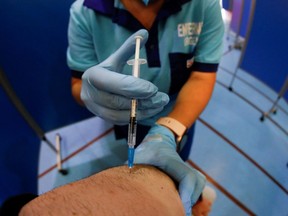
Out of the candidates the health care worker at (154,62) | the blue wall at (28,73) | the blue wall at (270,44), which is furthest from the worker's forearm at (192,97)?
the blue wall at (28,73)

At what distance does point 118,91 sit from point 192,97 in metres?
0.33

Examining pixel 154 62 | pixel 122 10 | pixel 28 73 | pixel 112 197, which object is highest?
pixel 122 10

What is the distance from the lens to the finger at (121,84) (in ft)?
1.49

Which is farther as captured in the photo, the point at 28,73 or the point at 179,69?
the point at 28,73

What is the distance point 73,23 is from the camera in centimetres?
65

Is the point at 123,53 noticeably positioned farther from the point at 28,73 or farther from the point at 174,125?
the point at 28,73

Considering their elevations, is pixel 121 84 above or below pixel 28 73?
above

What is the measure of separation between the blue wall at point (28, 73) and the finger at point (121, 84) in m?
0.52

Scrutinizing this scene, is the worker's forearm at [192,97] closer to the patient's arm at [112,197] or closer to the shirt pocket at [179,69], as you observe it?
the shirt pocket at [179,69]

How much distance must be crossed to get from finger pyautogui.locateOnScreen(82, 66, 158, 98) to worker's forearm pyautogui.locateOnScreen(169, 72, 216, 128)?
27 cm

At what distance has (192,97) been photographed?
2.43ft

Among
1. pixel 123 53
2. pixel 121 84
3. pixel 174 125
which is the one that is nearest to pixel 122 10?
pixel 123 53

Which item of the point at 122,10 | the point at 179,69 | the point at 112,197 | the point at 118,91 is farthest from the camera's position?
the point at 179,69

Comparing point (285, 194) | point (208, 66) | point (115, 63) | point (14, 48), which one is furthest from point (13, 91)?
point (285, 194)
